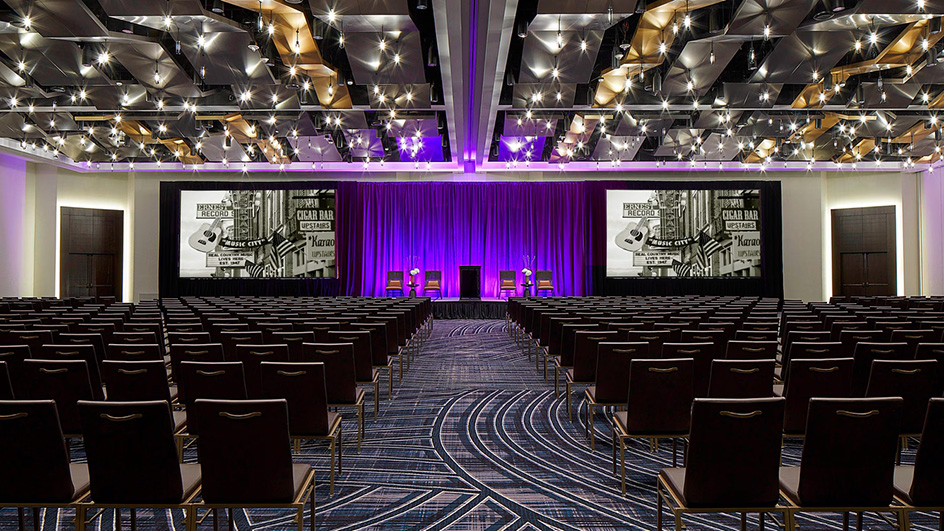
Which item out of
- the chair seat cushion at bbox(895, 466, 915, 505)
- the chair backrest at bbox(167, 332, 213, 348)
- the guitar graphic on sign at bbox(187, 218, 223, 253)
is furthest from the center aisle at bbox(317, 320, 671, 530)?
the guitar graphic on sign at bbox(187, 218, 223, 253)

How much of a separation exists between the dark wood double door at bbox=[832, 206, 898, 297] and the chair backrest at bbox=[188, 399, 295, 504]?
19.9 meters

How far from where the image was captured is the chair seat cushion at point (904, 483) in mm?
2521

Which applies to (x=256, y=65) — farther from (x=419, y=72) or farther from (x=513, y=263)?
(x=513, y=263)

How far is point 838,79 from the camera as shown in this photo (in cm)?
968

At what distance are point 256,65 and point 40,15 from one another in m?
2.68

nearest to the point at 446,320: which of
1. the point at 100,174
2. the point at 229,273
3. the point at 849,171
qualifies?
the point at 229,273

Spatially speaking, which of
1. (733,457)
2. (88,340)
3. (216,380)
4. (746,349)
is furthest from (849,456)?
(88,340)

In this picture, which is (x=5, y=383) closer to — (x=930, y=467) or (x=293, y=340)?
(x=293, y=340)

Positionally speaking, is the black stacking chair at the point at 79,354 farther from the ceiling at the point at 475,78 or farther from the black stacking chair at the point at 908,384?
the black stacking chair at the point at 908,384

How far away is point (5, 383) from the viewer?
363cm

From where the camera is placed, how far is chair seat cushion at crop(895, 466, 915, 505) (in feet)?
8.27

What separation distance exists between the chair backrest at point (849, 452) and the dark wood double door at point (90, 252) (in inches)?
785

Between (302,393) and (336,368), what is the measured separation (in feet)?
2.57

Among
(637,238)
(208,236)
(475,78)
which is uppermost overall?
(475,78)
